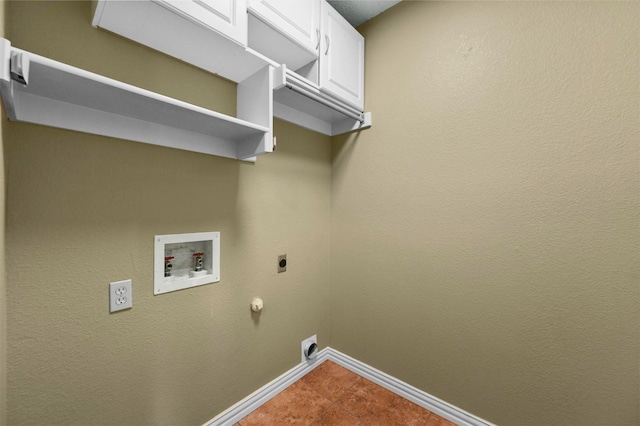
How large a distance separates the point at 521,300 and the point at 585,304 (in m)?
0.22

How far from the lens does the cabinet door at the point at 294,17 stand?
1.17 meters

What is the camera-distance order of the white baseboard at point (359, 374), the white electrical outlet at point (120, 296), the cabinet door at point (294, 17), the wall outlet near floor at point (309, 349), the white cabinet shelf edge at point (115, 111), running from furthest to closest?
the wall outlet near floor at point (309, 349)
the white baseboard at point (359, 374)
the cabinet door at point (294, 17)
the white electrical outlet at point (120, 296)
the white cabinet shelf edge at point (115, 111)

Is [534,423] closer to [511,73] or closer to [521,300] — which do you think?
[521,300]

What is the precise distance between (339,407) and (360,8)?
246 centimetres

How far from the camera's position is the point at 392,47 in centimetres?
166

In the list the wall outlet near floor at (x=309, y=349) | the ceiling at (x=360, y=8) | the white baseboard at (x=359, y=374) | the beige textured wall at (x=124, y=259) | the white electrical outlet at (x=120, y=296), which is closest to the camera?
the beige textured wall at (x=124, y=259)

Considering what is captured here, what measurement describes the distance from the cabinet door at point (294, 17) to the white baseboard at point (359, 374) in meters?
1.96

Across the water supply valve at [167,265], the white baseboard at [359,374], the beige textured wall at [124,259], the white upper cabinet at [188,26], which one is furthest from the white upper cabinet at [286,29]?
the white baseboard at [359,374]

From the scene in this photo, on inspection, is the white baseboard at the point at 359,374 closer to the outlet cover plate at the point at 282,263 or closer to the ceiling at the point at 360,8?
the outlet cover plate at the point at 282,263

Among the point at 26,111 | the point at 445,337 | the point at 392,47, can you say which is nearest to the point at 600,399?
the point at 445,337

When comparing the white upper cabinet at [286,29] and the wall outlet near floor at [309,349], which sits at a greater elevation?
the white upper cabinet at [286,29]

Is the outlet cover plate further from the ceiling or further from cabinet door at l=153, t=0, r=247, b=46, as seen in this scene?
A: the ceiling

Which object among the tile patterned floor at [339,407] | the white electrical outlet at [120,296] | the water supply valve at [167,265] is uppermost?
the water supply valve at [167,265]

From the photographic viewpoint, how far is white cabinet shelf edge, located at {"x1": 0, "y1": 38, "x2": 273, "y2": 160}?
73 centimetres
